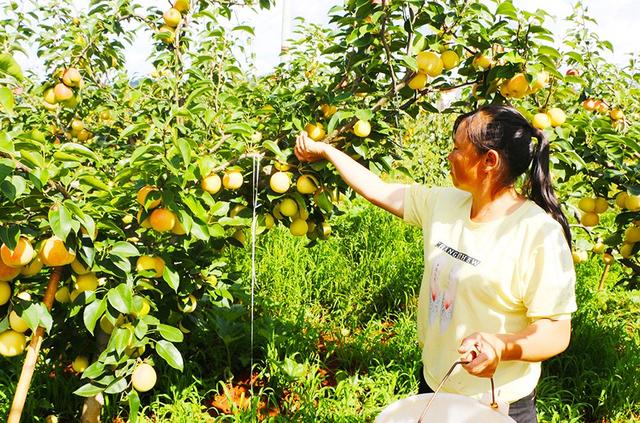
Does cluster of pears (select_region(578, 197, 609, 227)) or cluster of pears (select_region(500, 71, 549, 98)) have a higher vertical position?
cluster of pears (select_region(500, 71, 549, 98))

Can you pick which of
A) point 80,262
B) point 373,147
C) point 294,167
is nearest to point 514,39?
point 373,147

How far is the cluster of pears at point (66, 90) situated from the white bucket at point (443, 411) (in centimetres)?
166

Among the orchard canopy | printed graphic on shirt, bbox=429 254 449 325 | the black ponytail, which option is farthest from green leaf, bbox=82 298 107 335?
the black ponytail

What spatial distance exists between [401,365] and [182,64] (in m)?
1.53

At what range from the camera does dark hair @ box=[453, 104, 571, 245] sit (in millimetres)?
1222

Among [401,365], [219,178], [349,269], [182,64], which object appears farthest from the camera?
[349,269]

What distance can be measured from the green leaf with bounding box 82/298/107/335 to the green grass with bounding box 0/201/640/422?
2.47ft

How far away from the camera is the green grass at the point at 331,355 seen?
2.10 meters

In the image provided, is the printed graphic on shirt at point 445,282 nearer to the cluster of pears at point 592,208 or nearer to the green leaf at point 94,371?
the green leaf at point 94,371

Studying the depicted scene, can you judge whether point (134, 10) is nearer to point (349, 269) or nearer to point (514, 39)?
point (514, 39)

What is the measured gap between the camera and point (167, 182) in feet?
4.51

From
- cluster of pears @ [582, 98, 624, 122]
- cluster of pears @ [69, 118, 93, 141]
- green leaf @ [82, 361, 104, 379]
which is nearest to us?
green leaf @ [82, 361, 104, 379]

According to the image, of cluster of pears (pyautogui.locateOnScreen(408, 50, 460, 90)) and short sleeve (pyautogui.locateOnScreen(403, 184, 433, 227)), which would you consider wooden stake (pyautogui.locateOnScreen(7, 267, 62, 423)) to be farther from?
cluster of pears (pyautogui.locateOnScreen(408, 50, 460, 90))

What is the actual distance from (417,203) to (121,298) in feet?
2.60
